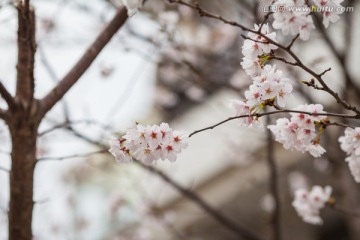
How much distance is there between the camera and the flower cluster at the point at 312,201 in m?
3.19

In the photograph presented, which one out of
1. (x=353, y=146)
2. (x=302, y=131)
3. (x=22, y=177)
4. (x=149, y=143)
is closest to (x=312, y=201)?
(x=353, y=146)

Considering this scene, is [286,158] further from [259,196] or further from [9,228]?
[9,228]

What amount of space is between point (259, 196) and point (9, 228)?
682 centimetres

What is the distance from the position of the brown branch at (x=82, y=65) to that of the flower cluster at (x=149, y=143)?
69cm

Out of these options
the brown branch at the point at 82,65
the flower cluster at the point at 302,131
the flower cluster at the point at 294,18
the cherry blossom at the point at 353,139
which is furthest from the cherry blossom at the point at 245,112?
the brown branch at the point at 82,65

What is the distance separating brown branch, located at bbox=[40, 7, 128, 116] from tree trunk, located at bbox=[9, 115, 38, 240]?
142mm

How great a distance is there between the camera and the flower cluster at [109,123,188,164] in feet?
6.61

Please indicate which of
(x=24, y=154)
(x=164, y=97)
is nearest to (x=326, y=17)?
(x=24, y=154)

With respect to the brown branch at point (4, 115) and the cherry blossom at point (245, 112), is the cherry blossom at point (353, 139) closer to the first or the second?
the cherry blossom at point (245, 112)

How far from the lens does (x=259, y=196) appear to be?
8.81 m

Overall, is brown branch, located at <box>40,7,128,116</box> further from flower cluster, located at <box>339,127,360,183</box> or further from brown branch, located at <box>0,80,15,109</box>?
flower cluster, located at <box>339,127,360,183</box>

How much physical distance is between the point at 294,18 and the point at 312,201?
1.63 m

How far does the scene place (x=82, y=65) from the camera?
2670 millimetres

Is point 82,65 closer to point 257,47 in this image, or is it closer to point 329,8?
point 257,47
